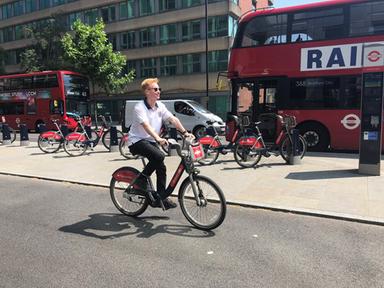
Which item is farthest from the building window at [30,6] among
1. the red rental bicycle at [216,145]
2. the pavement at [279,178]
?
the red rental bicycle at [216,145]

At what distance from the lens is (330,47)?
430 inches

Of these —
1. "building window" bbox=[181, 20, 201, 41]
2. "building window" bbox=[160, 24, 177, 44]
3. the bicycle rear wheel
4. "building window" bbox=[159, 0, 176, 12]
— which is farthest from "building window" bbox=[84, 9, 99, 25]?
the bicycle rear wheel

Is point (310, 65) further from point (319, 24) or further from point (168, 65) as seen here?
point (168, 65)

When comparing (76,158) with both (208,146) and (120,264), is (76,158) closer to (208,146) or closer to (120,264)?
(208,146)

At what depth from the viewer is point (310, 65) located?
37.1 ft

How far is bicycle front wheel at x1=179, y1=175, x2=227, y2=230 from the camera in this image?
455 centimetres

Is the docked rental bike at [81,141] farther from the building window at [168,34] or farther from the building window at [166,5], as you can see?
the building window at [166,5]

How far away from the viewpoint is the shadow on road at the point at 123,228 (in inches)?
185

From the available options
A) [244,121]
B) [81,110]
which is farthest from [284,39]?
[81,110]

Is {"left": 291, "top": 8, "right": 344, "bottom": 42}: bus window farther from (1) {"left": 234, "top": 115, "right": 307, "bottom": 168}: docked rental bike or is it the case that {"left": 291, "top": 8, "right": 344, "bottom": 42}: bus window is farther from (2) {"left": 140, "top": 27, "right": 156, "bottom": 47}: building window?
(2) {"left": 140, "top": 27, "right": 156, "bottom": 47}: building window

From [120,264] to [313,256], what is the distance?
2031 mm

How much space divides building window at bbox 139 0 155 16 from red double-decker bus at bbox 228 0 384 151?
2780cm

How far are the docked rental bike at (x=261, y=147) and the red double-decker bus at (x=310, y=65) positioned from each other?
8.26ft

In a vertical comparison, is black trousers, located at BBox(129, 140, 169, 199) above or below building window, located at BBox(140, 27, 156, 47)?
below
